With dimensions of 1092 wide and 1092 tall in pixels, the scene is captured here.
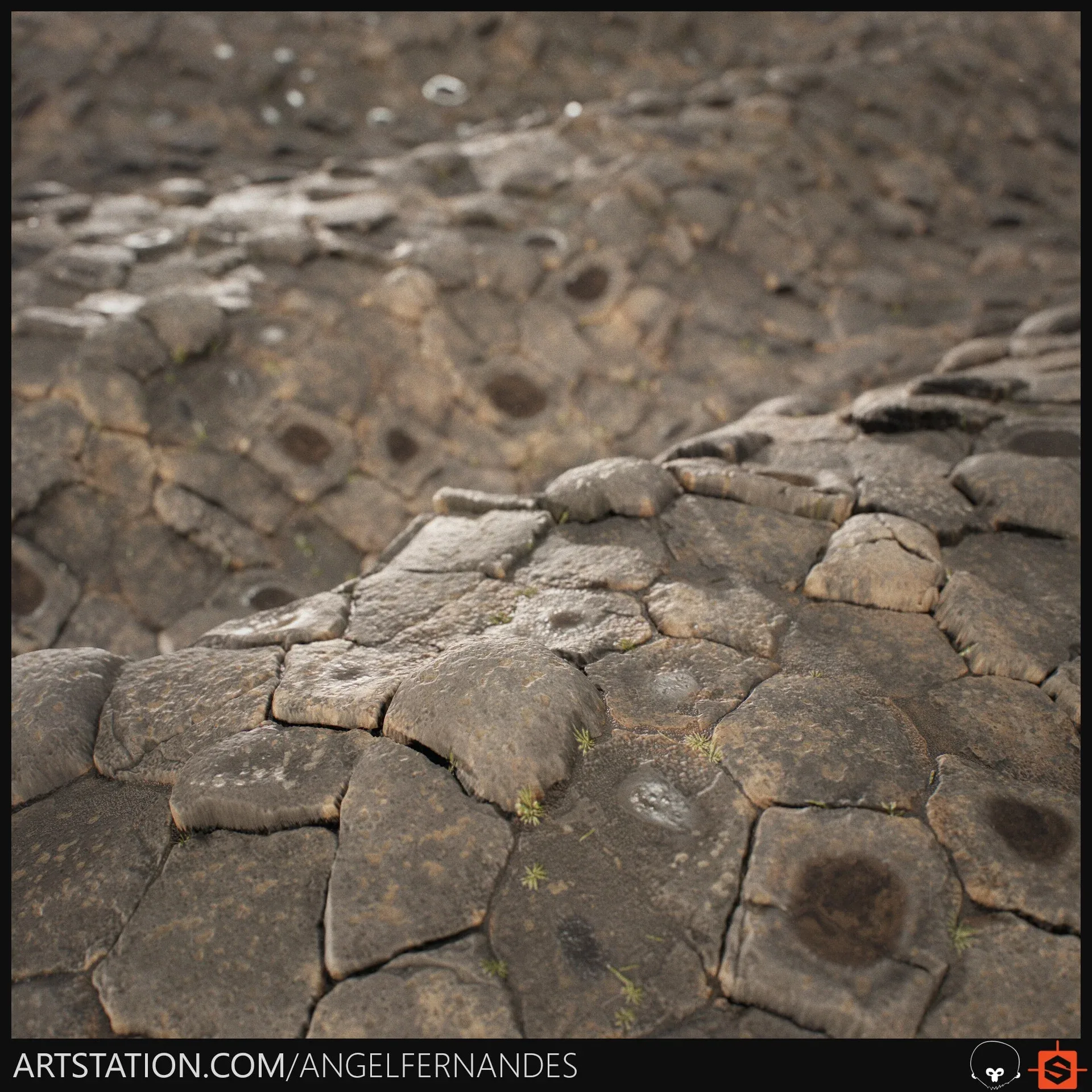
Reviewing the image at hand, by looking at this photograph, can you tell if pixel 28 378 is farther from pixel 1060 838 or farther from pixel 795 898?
pixel 1060 838

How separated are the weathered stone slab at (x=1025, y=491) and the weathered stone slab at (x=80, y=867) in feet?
12.4

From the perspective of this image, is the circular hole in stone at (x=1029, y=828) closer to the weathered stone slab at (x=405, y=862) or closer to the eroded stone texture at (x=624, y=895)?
the eroded stone texture at (x=624, y=895)

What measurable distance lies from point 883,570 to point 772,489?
28.7 inches

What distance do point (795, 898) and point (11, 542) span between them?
5.47 meters

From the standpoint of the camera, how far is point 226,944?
2395 mm

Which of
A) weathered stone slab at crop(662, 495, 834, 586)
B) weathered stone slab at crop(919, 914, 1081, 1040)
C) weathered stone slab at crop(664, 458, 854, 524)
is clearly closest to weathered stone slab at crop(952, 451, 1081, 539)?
weathered stone slab at crop(664, 458, 854, 524)

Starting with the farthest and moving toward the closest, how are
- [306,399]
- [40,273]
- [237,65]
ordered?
[237,65]
[40,273]
[306,399]

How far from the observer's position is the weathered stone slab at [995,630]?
3.11m

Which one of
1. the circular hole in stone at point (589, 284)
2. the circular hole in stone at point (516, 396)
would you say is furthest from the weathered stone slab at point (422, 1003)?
the circular hole in stone at point (589, 284)

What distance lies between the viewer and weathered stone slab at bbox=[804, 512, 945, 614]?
3436 millimetres

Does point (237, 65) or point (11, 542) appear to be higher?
point (237, 65)

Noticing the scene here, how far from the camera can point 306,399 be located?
6.34 metres

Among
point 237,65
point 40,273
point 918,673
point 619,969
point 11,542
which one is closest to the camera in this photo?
point 619,969
